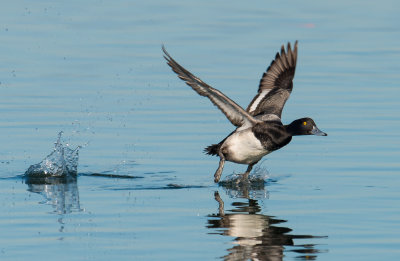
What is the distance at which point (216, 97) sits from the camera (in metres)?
11.5

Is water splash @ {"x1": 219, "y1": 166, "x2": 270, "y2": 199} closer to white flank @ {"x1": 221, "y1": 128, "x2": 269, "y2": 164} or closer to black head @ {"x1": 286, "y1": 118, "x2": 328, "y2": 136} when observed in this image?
white flank @ {"x1": 221, "y1": 128, "x2": 269, "y2": 164}

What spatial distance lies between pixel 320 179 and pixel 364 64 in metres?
8.07

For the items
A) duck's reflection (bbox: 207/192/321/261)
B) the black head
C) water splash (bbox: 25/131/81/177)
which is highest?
the black head

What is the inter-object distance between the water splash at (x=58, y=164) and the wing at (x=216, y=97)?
2011mm

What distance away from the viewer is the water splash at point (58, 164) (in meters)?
12.4

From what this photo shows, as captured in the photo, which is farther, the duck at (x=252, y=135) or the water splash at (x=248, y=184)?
the duck at (x=252, y=135)

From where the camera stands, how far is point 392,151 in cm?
1355

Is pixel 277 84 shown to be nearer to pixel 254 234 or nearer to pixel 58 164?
pixel 58 164

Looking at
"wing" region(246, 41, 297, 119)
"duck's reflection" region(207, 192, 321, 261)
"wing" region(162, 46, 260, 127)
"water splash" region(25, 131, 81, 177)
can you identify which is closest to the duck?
"wing" region(162, 46, 260, 127)

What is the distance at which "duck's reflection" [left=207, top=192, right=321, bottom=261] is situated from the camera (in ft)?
29.1

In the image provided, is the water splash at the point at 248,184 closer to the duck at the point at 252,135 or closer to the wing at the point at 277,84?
the duck at the point at 252,135

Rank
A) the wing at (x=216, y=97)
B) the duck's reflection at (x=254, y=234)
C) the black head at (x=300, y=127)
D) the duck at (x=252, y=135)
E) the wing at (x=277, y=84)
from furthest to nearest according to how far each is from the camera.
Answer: the wing at (x=277, y=84), the black head at (x=300, y=127), the duck at (x=252, y=135), the wing at (x=216, y=97), the duck's reflection at (x=254, y=234)

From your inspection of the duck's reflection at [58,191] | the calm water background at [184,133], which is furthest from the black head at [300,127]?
the duck's reflection at [58,191]

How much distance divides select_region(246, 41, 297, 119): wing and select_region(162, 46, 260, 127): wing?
3.03ft
